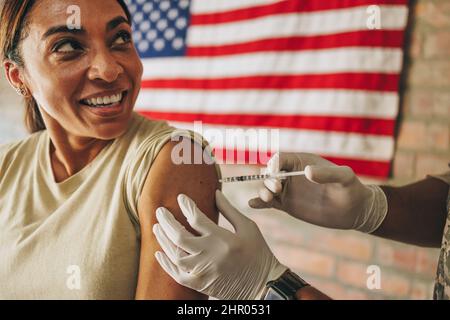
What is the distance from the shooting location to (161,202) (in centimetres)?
94

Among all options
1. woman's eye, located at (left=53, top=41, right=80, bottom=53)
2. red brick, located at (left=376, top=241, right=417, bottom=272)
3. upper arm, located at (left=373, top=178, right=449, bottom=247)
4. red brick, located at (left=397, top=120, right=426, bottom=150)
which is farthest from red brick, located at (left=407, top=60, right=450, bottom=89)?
woman's eye, located at (left=53, top=41, right=80, bottom=53)

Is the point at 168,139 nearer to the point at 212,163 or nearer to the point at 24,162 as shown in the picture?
the point at 212,163

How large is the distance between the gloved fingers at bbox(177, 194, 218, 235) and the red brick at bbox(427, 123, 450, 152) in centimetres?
65

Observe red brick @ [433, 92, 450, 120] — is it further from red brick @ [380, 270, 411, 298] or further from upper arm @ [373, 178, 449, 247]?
red brick @ [380, 270, 411, 298]

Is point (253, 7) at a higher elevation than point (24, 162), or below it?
higher

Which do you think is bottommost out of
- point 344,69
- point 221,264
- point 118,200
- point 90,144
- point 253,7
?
point 221,264

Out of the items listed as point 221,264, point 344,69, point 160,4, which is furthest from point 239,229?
point 160,4

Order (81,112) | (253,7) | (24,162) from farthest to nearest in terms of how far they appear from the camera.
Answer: (253,7), (24,162), (81,112)

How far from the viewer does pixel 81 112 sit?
107cm

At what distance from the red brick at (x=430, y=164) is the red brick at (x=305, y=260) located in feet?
1.23

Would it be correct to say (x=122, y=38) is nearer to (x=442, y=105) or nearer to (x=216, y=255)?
(x=216, y=255)

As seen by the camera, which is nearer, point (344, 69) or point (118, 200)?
point (118, 200)

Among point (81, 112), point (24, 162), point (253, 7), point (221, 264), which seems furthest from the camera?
point (253, 7)

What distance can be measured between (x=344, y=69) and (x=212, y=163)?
53 cm
